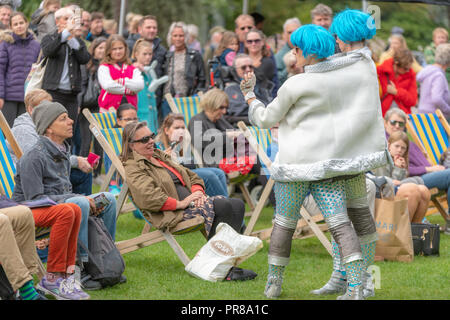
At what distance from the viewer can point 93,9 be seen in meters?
16.8

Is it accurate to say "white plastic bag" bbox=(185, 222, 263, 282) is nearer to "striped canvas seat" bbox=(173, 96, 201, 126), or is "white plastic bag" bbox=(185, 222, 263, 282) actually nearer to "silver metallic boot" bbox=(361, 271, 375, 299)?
"silver metallic boot" bbox=(361, 271, 375, 299)

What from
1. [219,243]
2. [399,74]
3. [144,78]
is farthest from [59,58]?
[399,74]

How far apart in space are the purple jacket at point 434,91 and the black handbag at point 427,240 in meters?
3.56

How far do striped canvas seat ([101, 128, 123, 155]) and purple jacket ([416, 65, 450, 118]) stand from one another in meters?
4.57

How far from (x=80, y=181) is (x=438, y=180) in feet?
11.6

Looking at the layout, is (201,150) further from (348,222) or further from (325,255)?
(348,222)

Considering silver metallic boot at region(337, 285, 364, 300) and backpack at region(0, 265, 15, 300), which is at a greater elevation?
backpack at region(0, 265, 15, 300)

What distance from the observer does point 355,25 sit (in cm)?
506

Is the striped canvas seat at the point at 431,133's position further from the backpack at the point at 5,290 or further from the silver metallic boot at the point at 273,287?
the backpack at the point at 5,290

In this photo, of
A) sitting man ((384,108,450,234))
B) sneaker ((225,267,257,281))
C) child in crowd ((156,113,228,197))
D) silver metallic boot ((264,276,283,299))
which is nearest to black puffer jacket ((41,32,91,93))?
child in crowd ((156,113,228,197))

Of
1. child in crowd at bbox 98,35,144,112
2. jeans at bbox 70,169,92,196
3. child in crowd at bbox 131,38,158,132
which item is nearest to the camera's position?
jeans at bbox 70,169,92,196

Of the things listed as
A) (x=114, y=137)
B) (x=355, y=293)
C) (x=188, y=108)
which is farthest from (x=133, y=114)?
(x=355, y=293)

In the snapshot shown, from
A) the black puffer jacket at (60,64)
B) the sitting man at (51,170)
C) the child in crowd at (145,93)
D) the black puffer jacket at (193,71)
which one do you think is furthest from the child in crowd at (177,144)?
the black puffer jacket at (193,71)

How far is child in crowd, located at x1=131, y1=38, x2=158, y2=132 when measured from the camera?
9859 mm
